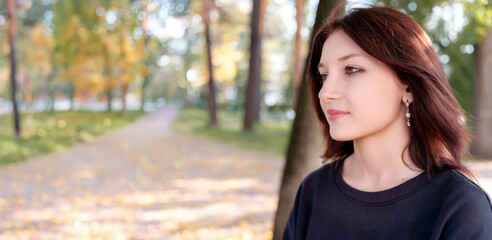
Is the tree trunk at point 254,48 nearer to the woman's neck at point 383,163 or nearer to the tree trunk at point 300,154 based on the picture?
the tree trunk at point 300,154

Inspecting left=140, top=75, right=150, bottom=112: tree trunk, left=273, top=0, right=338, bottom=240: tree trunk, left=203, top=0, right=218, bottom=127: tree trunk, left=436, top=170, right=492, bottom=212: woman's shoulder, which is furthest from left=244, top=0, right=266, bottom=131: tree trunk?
left=436, top=170, right=492, bottom=212: woman's shoulder

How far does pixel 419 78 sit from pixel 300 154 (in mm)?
2234

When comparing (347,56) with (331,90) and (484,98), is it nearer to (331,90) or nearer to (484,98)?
(331,90)

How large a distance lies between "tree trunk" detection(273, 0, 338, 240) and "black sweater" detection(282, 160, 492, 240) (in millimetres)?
1850

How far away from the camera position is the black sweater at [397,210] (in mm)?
1245

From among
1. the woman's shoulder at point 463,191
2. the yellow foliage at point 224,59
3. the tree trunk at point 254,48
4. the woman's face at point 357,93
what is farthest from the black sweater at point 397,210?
the yellow foliage at point 224,59

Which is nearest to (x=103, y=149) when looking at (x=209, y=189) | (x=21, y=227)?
(x=209, y=189)

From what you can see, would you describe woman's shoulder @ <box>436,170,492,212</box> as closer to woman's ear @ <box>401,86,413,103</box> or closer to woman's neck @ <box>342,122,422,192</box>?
woman's neck @ <box>342,122,422,192</box>

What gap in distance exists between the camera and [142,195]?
8.39 meters

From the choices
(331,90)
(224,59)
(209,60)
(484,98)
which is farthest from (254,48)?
(331,90)

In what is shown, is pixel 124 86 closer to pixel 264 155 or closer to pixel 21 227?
pixel 264 155

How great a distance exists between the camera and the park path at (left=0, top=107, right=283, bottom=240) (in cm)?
620

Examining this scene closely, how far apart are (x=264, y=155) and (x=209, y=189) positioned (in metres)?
4.91

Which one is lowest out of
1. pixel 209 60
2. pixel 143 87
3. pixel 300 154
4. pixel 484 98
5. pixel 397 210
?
pixel 143 87
